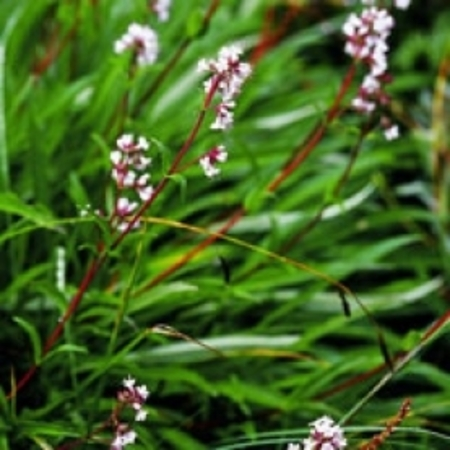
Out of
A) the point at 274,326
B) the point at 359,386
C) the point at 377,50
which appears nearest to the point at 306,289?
the point at 274,326

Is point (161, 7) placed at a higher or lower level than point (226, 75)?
higher

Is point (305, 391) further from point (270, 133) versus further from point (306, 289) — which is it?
point (270, 133)

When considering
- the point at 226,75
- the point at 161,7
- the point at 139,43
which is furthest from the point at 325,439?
the point at 161,7

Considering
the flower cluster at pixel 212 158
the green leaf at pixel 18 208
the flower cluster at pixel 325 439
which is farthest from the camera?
the green leaf at pixel 18 208

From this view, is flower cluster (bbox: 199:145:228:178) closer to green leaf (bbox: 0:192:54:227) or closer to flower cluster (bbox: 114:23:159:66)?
green leaf (bbox: 0:192:54:227)

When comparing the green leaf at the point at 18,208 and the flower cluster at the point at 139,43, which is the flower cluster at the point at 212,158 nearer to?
the green leaf at the point at 18,208

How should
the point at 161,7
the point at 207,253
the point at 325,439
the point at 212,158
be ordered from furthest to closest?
the point at 207,253
the point at 161,7
the point at 212,158
the point at 325,439

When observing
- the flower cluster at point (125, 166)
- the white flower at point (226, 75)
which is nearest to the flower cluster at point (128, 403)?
the flower cluster at point (125, 166)

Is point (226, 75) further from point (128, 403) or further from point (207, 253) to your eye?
point (207, 253)
